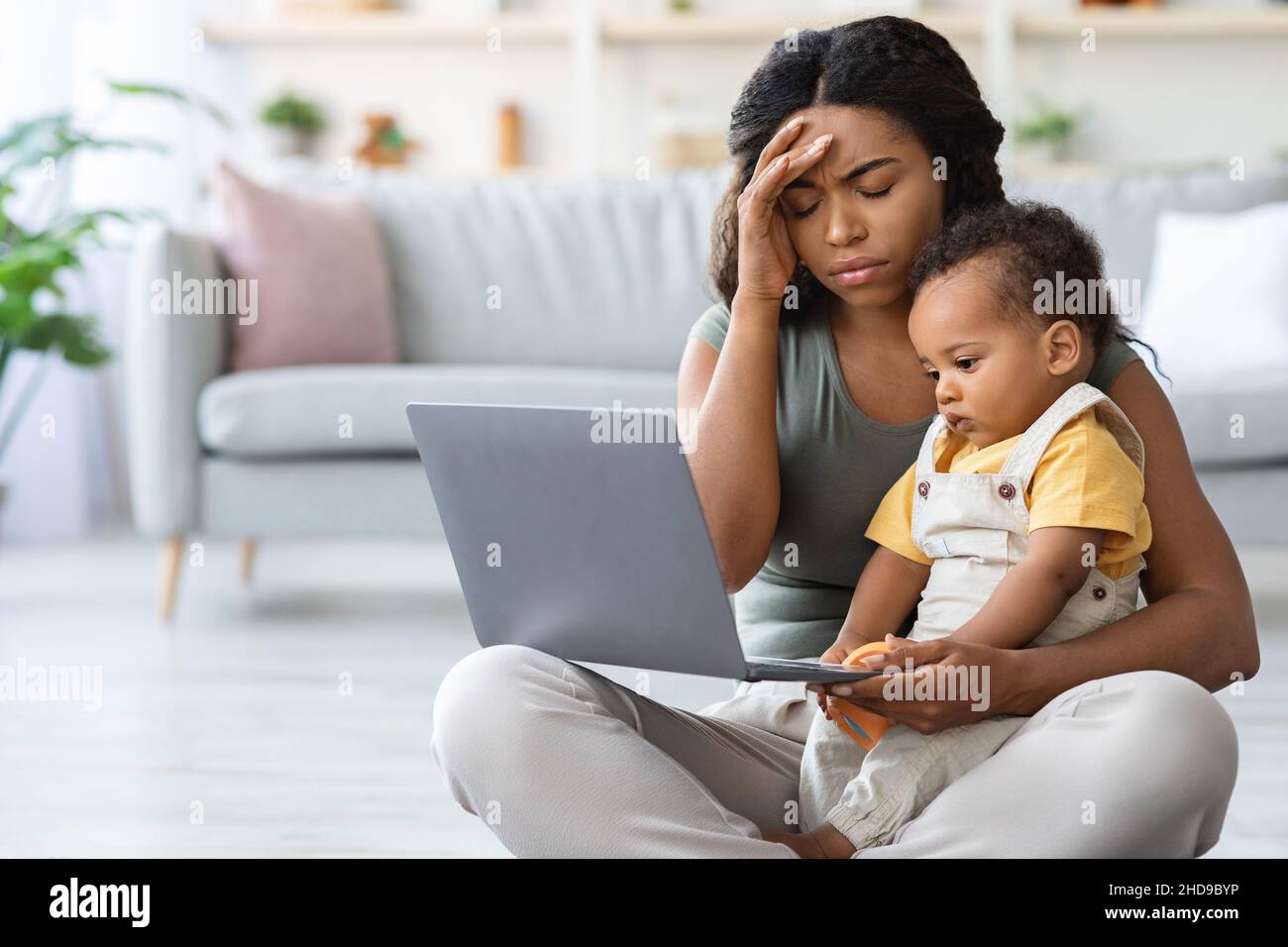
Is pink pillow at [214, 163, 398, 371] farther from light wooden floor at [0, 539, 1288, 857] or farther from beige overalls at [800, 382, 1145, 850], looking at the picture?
beige overalls at [800, 382, 1145, 850]

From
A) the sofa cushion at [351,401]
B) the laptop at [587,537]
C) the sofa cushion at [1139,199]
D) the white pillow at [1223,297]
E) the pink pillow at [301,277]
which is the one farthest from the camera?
the sofa cushion at [1139,199]

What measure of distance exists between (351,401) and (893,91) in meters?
1.75

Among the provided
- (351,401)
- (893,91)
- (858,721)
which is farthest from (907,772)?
(351,401)

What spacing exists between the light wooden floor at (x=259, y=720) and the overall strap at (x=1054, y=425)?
45cm

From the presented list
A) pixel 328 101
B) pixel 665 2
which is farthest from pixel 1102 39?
pixel 328 101

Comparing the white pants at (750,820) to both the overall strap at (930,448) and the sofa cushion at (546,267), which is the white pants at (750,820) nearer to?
the overall strap at (930,448)

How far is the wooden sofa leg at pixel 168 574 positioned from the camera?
283 centimetres

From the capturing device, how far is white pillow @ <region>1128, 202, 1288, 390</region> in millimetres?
2863

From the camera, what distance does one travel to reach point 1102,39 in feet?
15.3

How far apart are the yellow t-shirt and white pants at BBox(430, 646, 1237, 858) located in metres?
0.11

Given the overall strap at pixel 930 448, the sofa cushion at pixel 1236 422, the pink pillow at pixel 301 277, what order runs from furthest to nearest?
1. the pink pillow at pixel 301 277
2. the sofa cushion at pixel 1236 422
3. the overall strap at pixel 930 448

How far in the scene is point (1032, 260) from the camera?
1.11m

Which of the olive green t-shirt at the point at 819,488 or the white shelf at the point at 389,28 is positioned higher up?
the white shelf at the point at 389,28

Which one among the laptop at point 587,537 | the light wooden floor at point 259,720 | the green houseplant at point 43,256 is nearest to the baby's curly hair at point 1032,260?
the laptop at point 587,537
